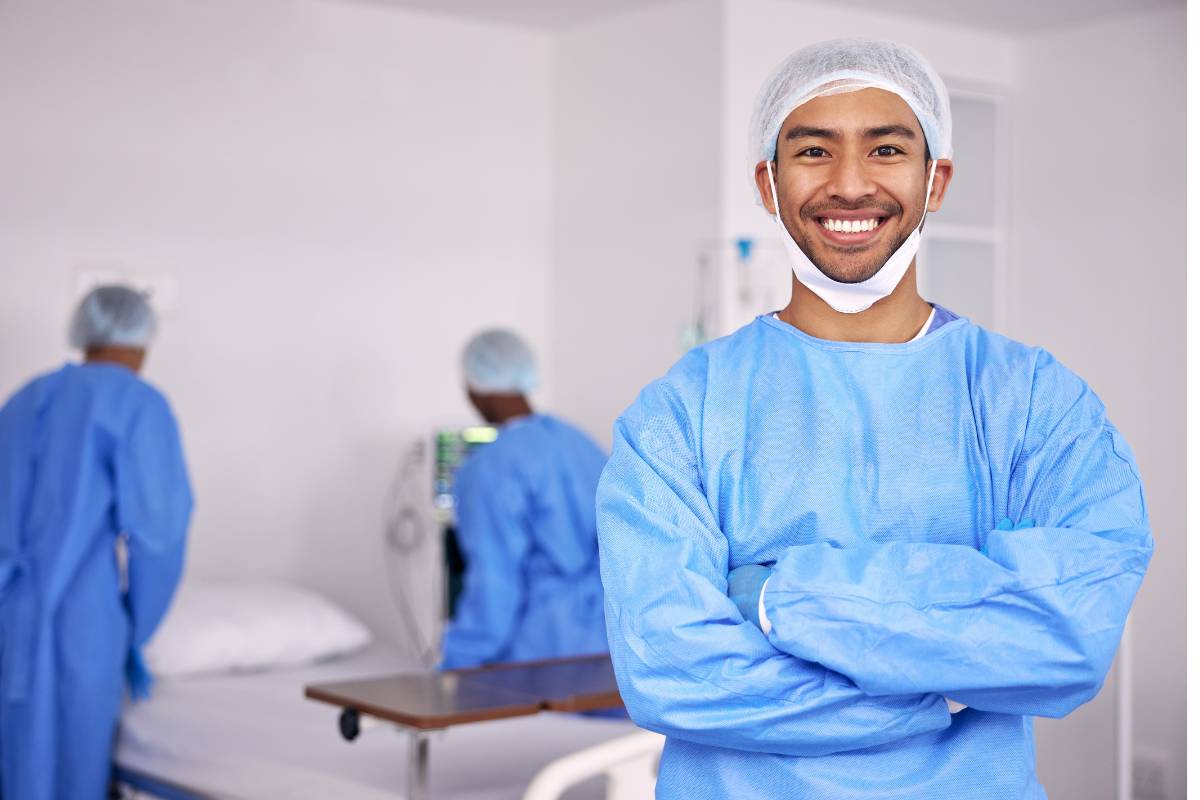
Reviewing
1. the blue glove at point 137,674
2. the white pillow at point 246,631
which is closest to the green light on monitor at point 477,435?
the white pillow at point 246,631

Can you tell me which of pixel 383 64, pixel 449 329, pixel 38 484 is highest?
pixel 383 64

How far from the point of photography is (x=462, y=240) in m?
5.95

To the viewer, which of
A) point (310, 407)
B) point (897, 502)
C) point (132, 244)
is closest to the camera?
point (897, 502)

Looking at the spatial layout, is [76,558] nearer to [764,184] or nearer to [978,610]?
[764,184]

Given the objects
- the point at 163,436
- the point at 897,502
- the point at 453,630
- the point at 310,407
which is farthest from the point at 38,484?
the point at 897,502

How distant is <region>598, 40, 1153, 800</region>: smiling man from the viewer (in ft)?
5.10

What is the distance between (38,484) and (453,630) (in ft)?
4.04

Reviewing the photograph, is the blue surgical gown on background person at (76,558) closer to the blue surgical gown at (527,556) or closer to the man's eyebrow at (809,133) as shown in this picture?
the blue surgical gown at (527,556)

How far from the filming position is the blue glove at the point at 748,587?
1.66 meters

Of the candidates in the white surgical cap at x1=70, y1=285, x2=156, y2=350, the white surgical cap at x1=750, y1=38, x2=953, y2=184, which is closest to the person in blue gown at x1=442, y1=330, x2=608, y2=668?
the white surgical cap at x1=70, y1=285, x2=156, y2=350

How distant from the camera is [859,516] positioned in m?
1.75

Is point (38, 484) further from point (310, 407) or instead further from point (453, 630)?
point (310, 407)

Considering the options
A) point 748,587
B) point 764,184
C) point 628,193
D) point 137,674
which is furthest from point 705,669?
point 628,193

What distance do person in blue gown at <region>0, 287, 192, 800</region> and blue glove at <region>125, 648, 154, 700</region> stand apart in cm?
7
